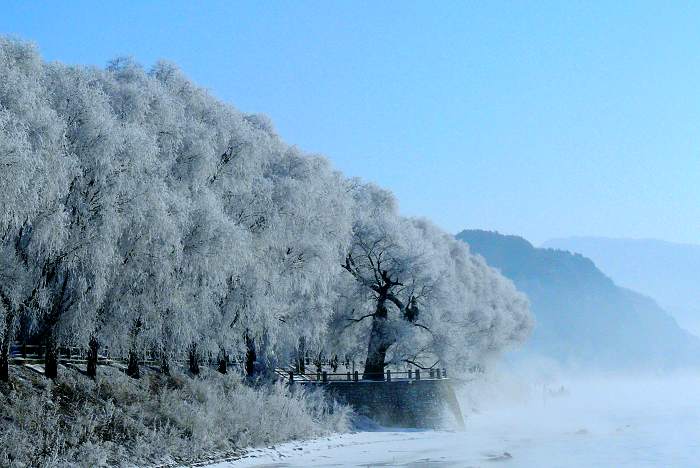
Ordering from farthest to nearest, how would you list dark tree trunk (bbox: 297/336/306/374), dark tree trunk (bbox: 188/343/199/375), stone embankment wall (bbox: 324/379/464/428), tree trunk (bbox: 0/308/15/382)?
dark tree trunk (bbox: 297/336/306/374), stone embankment wall (bbox: 324/379/464/428), dark tree trunk (bbox: 188/343/199/375), tree trunk (bbox: 0/308/15/382)

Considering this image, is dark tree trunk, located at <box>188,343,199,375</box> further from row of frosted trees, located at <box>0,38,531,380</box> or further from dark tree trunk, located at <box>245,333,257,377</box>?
dark tree trunk, located at <box>245,333,257,377</box>

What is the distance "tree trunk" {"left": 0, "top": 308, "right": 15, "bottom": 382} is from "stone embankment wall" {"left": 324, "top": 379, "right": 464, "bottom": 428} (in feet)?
75.0

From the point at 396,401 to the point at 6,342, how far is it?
2661 cm

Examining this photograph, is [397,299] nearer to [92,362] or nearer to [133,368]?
[133,368]

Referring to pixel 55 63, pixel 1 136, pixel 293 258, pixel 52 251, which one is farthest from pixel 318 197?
pixel 1 136

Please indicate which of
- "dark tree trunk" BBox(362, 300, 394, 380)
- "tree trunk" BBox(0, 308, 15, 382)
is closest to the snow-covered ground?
"dark tree trunk" BBox(362, 300, 394, 380)

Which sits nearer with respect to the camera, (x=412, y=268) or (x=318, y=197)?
(x=318, y=197)

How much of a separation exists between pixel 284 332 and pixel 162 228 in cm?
1657

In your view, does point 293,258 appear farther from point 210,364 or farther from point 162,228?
point 162,228

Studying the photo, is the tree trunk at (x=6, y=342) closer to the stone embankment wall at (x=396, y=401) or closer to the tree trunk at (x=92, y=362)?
the tree trunk at (x=92, y=362)

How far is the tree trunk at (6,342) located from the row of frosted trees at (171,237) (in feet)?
0.27

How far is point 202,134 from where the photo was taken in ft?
116

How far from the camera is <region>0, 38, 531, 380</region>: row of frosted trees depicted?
83.9ft

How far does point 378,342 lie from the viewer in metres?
52.4
